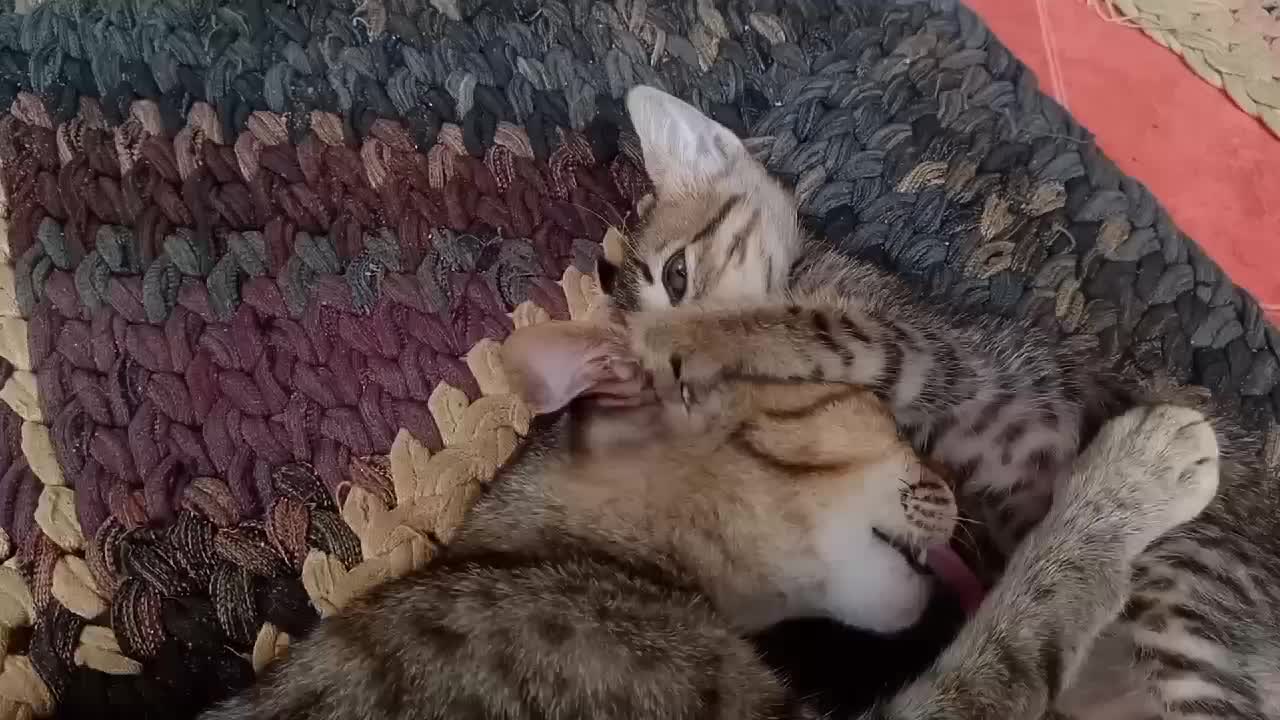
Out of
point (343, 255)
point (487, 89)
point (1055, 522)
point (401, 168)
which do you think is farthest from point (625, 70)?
point (1055, 522)

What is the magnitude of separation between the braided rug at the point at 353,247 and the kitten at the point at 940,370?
0.24 ft

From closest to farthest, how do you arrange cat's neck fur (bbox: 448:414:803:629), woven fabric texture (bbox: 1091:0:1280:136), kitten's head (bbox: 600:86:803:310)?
cat's neck fur (bbox: 448:414:803:629), kitten's head (bbox: 600:86:803:310), woven fabric texture (bbox: 1091:0:1280:136)

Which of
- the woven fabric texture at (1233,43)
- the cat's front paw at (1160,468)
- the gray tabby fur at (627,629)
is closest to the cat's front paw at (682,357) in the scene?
the gray tabby fur at (627,629)

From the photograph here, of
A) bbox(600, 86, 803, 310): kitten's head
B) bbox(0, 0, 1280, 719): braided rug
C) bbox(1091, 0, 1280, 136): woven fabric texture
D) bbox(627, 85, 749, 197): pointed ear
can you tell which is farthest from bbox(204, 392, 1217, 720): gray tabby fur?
bbox(1091, 0, 1280, 136): woven fabric texture

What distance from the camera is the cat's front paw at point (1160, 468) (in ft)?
3.78

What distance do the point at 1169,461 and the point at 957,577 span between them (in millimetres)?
265

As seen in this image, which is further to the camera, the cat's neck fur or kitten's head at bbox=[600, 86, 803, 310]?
kitten's head at bbox=[600, 86, 803, 310]

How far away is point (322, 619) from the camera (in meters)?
1.11

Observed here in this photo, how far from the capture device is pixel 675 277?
1505 mm

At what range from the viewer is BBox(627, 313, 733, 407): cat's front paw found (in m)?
1.15

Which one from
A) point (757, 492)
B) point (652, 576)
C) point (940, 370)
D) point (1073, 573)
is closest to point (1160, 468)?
point (1073, 573)

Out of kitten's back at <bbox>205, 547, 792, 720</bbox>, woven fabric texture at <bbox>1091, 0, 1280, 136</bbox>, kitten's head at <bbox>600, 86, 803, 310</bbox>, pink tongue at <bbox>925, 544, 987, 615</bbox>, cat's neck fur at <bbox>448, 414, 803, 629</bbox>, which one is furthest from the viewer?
woven fabric texture at <bbox>1091, 0, 1280, 136</bbox>

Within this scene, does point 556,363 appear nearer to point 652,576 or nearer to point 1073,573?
point 652,576

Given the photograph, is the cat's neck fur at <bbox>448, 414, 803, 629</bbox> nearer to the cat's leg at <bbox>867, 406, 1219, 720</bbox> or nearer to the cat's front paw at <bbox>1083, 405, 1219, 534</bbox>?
the cat's leg at <bbox>867, 406, 1219, 720</bbox>
